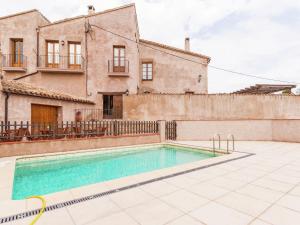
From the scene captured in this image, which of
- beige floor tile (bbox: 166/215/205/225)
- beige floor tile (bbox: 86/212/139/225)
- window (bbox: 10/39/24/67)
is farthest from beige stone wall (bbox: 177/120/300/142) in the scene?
window (bbox: 10/39/24/67)

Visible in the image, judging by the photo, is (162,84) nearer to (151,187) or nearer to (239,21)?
(239,21)

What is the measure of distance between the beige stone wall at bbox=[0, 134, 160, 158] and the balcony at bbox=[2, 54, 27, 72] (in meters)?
12.7

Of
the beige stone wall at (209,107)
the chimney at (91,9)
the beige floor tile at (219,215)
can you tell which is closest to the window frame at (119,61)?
the beige stone wall at (209,107)

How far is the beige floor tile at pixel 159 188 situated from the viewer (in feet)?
12.3

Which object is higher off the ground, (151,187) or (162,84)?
(162,84)

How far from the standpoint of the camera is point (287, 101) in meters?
15.8

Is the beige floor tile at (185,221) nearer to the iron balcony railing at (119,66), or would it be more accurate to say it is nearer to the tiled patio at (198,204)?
the tiled patio at (198,204)

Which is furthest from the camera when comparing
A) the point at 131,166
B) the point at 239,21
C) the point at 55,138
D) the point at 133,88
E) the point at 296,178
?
the point at 133,88

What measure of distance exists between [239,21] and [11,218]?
55.7 feet

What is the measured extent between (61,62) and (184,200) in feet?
58.9

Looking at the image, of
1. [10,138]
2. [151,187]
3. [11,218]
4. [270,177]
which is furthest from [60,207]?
[10,138]

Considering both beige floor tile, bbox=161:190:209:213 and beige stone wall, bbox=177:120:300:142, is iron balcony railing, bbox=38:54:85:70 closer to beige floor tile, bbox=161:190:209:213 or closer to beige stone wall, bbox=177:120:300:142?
beige stone wall, bbox=177:120:300:142

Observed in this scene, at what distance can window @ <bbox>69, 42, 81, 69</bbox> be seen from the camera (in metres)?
17.6

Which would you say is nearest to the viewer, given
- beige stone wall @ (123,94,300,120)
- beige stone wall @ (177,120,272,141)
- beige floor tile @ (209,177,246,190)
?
beige floor tile @ (209,177,246,190)
